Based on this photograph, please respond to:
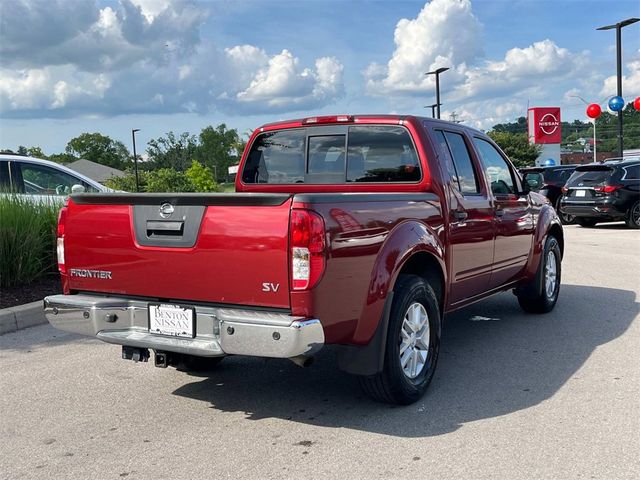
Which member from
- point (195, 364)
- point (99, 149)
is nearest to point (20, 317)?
point (195, 364)

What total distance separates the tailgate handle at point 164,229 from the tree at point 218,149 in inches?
3286

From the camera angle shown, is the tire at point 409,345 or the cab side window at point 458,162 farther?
the cab side window at point 458,162

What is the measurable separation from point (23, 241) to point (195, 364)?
392 centimetres

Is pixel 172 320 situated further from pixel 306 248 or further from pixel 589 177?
pixel 589 177

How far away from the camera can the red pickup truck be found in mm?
3645

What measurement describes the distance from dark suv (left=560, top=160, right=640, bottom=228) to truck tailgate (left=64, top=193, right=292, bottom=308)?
1481 cm

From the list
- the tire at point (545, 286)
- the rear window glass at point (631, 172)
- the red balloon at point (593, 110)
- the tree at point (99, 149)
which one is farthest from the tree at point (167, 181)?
the tree at point (99, 149)

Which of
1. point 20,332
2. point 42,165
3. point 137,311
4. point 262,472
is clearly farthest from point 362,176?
point 42,165

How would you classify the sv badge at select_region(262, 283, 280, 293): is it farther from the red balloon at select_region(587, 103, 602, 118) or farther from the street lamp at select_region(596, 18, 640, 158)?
the red balloon at select_region(587, 103, 602, 118)

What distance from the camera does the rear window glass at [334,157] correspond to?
5.18m

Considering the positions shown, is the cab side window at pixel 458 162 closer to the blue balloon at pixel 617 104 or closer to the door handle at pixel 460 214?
the door handle at pixel 460 214

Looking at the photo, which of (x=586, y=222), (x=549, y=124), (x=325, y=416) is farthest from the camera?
(x=549, y=124)

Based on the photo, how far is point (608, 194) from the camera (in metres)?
→ 16.6

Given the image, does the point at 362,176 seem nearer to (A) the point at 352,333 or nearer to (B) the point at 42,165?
(A) the point at 352,333
